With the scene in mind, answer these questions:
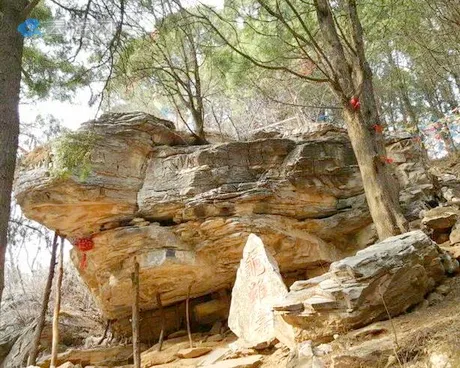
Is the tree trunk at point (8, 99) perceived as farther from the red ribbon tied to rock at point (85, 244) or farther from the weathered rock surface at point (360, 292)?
the red ribbon tied to rock at point (85, 244)

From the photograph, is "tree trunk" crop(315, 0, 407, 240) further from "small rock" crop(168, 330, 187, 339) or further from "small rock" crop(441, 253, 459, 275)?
"small rock" crop(168, 330, 187, 339)

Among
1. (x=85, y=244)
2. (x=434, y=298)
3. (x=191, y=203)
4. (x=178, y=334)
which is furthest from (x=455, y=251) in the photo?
(x=85, y=244)

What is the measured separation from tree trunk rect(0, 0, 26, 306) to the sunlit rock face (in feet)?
13.6

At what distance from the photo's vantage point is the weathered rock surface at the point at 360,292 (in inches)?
144

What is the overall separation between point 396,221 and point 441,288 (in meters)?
1.02

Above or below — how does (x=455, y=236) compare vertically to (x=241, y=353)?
above

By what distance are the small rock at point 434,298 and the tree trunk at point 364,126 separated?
99 cm

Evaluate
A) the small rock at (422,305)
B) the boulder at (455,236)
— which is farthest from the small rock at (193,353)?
the boulder at (455,236)

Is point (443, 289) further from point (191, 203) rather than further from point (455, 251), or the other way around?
point (191, 203)

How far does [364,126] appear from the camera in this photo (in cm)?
534

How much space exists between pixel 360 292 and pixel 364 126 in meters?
2.62

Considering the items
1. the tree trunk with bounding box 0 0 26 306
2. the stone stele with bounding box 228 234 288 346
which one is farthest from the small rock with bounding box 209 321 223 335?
the tree trunk with bounding box 0 0 26 306

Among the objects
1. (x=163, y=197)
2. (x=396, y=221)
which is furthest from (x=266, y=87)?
(x=396, y=221)

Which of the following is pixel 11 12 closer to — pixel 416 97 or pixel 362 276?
pixel 362 276
